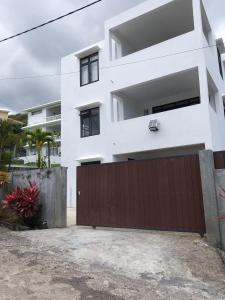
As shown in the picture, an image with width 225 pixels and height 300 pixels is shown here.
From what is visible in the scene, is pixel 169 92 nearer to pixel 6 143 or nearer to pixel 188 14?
pixel 188 14

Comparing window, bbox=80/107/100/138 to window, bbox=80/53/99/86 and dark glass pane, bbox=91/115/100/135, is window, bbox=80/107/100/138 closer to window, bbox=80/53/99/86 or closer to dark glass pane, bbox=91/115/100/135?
dark glass pane, bbox=91/115/100/135

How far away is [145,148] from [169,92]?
3.78m

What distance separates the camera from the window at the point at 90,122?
16177 mm

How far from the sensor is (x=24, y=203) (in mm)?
8719

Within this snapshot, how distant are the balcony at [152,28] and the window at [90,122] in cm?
334

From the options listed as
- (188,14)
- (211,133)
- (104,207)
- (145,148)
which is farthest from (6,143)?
(188,14)

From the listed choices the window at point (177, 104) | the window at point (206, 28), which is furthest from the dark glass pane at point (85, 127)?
the window at point (206, 28)

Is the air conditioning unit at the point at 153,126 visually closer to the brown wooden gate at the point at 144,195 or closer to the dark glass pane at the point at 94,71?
the brown wooden gate at the point at 144,195

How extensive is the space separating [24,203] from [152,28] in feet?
36.3

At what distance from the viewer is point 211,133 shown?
36.9ft

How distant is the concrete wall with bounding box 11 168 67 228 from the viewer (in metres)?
8.71

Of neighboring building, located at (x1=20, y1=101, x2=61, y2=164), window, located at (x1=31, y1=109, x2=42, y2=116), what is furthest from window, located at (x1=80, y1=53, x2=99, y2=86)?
window, located at (x1=31, y1=109, x2=42, y2=116)

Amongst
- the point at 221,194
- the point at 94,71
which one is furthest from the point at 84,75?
the point at 221,194

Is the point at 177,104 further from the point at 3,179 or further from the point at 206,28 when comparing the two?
the point at 3,179
